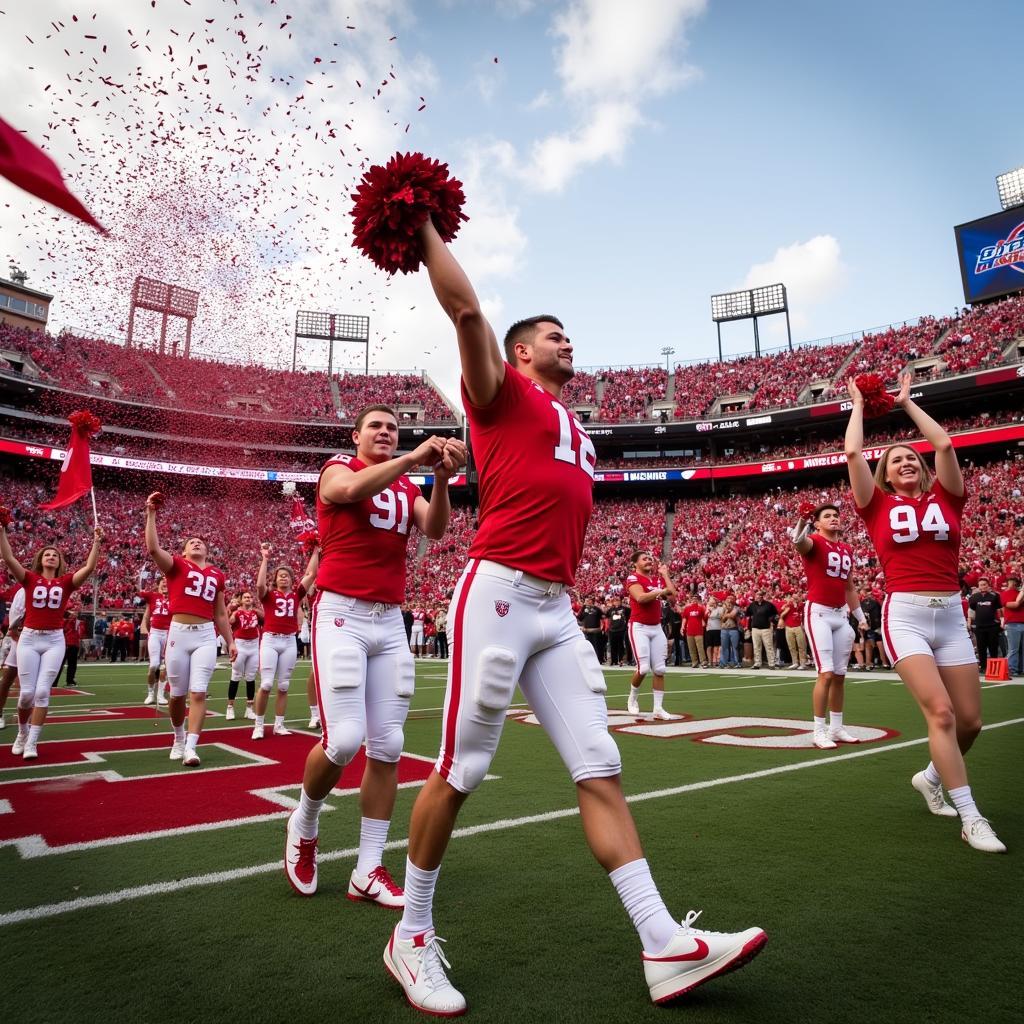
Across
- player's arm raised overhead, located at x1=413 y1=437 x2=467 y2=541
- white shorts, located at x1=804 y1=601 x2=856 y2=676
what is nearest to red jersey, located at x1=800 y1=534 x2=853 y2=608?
white shorts, located at x1=804 y1=601 x2=856 y2=676

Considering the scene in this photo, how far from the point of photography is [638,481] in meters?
43.8

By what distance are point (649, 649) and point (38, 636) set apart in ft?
23.5

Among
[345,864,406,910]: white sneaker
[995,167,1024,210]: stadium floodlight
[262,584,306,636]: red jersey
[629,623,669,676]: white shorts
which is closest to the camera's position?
[345,864,406,910]: white sneaker

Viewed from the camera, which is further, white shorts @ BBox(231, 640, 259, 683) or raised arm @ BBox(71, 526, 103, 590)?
white shorts @ BBox(231, 640, 259, 683)

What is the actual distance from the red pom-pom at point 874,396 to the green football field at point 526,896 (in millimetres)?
2639

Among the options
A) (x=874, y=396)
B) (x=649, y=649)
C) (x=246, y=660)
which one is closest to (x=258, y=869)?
(x=874, y=396)

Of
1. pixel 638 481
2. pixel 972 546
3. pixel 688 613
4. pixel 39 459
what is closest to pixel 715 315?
pixel 638 481

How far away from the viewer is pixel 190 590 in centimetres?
729

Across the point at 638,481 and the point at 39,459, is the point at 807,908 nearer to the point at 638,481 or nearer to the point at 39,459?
the point at 638,481

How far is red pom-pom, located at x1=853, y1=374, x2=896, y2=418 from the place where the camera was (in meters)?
4.83

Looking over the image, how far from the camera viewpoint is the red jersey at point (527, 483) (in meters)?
2.63

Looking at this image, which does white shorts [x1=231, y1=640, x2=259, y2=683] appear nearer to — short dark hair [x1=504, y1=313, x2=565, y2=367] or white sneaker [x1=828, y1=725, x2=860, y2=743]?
white sneaker [x1=828, y1=725, x2=860, y2=743]

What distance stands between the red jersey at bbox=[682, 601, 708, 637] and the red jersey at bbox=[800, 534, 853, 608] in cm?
1425

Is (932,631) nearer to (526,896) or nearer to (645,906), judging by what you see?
(526,896)
